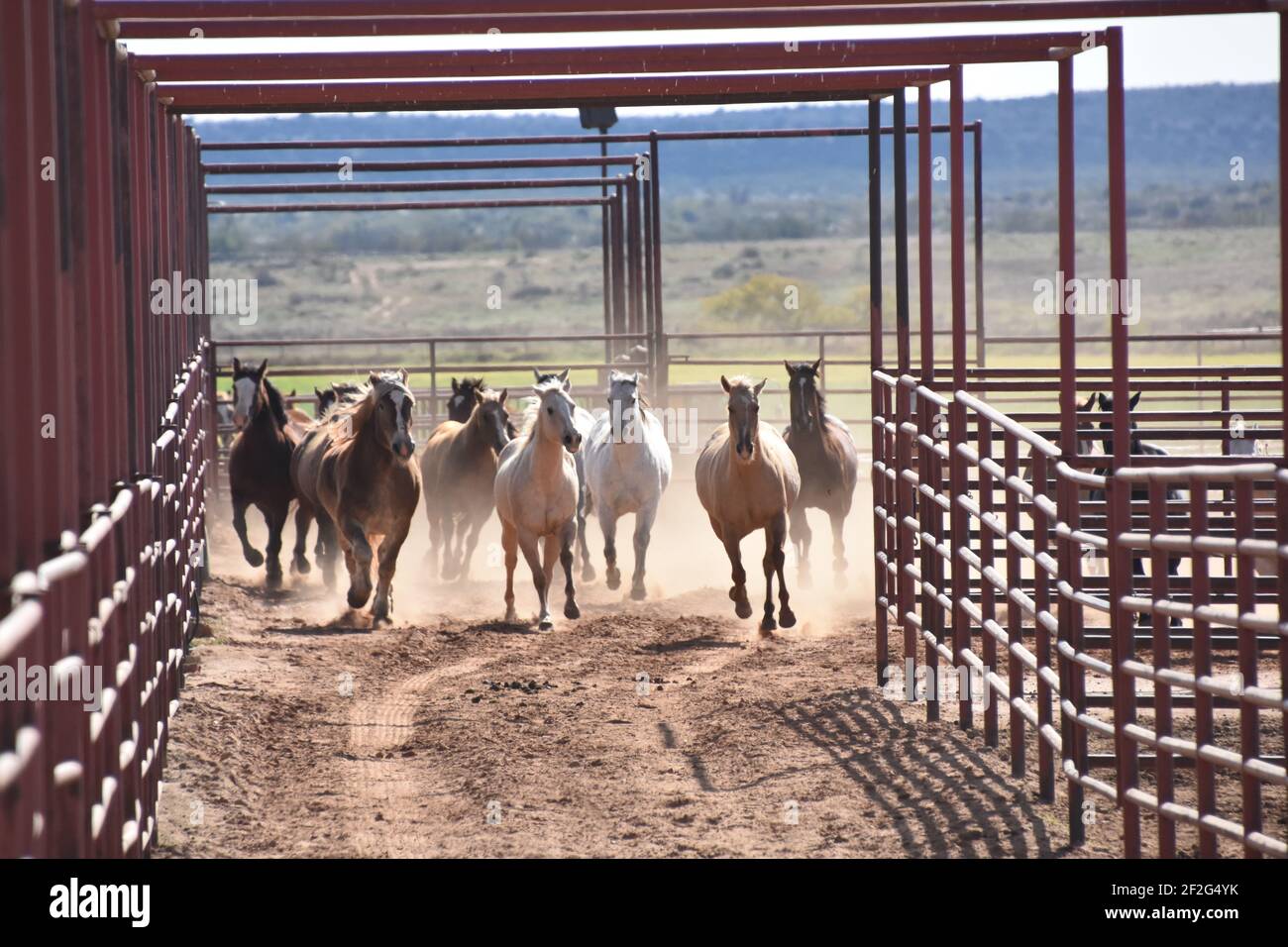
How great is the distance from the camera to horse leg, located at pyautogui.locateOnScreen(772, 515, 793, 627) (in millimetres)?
11164

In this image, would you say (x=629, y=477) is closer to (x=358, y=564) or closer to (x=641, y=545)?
(x=641, y=545)

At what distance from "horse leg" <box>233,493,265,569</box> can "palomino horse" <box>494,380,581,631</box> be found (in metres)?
3.03

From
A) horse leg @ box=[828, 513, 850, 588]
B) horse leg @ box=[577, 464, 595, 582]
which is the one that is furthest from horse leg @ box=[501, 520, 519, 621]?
horse leg @ box=[828, 513, 850, 588]

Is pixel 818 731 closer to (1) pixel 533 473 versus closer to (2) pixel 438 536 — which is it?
(1) pixel 533 473

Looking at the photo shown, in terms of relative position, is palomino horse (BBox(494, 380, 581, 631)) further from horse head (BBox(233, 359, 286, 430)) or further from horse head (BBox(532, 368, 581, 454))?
horse head (BBox(233, 359, 286, 430))

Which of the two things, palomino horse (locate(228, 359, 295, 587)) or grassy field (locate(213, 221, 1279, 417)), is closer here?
palomino horse (locate(228, 359, 295, 587))

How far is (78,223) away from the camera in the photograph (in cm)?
501

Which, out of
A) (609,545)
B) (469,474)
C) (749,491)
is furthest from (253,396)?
(749,491)

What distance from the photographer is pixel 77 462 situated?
5.10 m

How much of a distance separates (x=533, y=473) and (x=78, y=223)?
22.7 feet

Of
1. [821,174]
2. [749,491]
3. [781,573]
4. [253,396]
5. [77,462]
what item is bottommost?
[781,573]

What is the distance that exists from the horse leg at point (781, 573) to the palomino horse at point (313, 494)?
398 centimetres

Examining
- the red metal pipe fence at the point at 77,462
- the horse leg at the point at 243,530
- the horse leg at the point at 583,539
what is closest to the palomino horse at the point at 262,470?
the horse leg at the point at 243,530

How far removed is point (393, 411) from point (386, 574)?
1.21m
